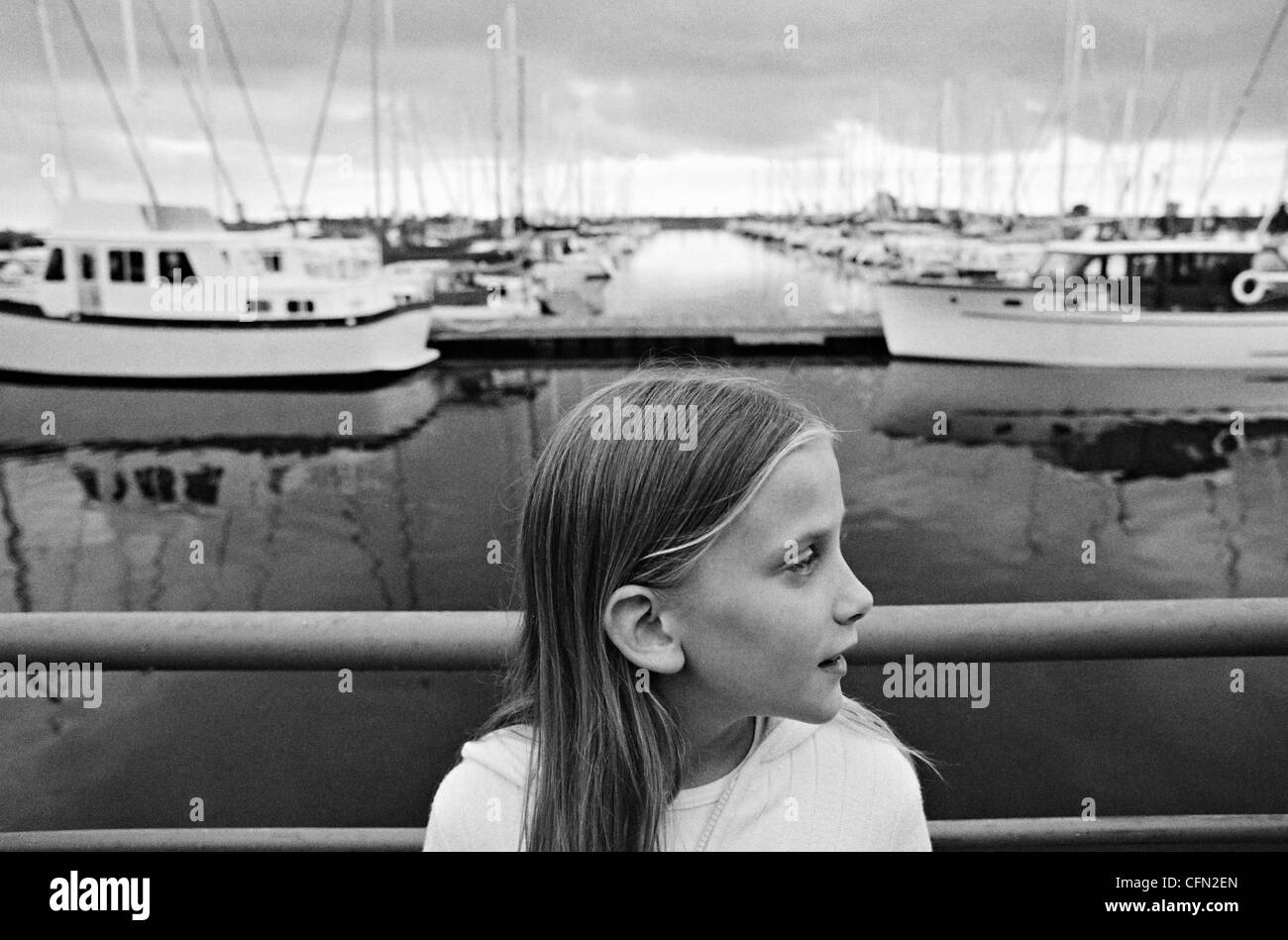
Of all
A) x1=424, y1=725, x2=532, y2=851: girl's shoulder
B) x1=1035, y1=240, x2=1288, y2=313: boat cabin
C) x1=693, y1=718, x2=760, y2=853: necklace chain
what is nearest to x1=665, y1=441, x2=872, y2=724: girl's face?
x1=693, y1=718, x2=760, y2=853: necklace chain

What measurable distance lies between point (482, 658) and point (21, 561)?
54.9 feet

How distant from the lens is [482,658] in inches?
58.5

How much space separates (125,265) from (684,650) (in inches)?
935

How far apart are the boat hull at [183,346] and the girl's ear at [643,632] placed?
22.7 meters

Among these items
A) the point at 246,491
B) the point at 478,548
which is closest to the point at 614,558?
the point at 478,548

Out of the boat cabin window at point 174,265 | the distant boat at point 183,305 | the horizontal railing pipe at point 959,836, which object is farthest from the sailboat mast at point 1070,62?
the horizontal railing pipe at point 959,836

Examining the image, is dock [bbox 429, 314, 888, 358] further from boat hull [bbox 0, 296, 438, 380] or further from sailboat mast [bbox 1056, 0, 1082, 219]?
sailboat mast [bbox 1056, 0, 1082, 219]

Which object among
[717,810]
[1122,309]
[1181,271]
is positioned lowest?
[717,810]

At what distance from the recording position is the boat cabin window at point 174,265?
2212 cm

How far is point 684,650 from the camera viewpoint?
3.44 feet

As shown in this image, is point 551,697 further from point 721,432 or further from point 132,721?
point 132,721

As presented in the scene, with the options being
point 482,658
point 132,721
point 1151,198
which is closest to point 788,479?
point 482,658

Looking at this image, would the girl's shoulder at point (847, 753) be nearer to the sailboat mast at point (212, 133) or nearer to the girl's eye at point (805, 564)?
the girl's eye at point (805, 564)

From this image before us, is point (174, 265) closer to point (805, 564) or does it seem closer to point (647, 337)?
point (647, 337)
